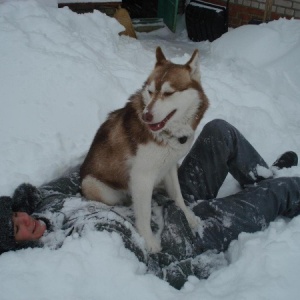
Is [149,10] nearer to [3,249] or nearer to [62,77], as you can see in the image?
[62,77]

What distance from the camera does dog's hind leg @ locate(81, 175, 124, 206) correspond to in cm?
245

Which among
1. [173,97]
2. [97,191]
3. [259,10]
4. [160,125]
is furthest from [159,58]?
[259,10]

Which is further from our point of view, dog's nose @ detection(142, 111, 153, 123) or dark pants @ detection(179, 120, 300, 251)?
dark pants @ detection(179, 120, 300, 251)

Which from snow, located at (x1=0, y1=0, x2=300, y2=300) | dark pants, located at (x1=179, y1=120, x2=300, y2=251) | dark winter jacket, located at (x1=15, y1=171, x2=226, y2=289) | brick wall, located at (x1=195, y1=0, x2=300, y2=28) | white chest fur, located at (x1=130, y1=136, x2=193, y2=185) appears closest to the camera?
snow, located at (x1=0, y1=0, x2=300, y2=300)

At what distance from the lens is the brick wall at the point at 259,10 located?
19.7ft

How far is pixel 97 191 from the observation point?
245 centimetres

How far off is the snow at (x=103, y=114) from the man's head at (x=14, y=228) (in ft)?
0.27

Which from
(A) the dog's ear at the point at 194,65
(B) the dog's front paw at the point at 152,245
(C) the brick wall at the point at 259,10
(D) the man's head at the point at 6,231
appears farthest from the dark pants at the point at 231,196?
(C) the brick wall at the point at 259,10

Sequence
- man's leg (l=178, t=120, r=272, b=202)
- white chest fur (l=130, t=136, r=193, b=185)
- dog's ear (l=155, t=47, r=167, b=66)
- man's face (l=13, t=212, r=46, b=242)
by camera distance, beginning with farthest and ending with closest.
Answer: man's leg (l=178, t=120, r=272, b=202), dog's ear (l=155, t=47, r=167, b=66), white chest fur (l=130, t=136, r=193, b=185), man's face (l=13, t=212, r=46, b=242)

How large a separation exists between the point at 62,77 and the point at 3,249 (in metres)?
2.28

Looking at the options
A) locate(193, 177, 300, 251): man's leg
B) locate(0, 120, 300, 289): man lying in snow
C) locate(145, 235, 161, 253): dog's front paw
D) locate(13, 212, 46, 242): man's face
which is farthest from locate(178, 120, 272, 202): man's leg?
locate(13, 212, 46, 242): man's face

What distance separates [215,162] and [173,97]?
2.41ft

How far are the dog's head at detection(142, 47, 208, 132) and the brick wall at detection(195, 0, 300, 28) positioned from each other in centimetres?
→ 468

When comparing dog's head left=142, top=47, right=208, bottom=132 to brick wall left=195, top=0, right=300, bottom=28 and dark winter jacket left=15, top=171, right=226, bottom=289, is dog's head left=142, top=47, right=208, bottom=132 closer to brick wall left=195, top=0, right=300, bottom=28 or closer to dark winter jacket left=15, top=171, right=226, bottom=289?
dark winter jacket left=15, top=171, right=226, bottom=289
